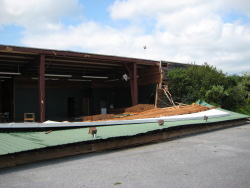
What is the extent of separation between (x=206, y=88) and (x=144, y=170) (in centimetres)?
1354

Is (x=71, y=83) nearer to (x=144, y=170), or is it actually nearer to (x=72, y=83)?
(x=72, y=83)

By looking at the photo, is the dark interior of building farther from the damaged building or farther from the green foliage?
the green foliage

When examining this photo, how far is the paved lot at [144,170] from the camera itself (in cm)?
370

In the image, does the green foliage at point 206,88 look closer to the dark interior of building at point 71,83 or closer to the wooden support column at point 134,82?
the dark interior of building at point 71,83

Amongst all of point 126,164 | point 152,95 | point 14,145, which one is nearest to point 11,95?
point 152,95

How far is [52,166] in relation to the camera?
4.75m

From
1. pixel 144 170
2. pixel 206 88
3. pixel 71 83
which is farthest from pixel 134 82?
pixel 144 170

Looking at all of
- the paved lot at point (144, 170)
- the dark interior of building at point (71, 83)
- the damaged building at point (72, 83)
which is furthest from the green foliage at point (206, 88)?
the paved lot at point (144, 170)

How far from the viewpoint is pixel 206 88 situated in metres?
16.6

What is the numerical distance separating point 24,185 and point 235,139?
6.40 m

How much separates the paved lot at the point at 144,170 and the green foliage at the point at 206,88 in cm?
990

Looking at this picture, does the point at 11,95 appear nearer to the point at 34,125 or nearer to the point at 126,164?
the point at 34,125

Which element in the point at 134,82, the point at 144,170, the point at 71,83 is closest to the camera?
the point at 144,170

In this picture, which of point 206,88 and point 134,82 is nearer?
point 134,82
